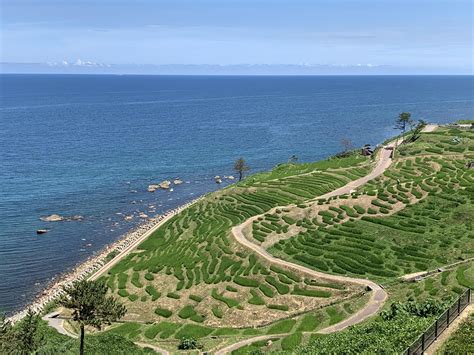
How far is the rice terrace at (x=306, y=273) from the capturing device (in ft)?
162

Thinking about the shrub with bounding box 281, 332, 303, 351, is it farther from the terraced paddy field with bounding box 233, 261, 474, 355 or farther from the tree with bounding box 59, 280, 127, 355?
the tree with bounding box 59, 280, 127, 355

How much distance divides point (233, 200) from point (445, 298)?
61223 millimetres

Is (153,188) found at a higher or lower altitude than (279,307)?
lower

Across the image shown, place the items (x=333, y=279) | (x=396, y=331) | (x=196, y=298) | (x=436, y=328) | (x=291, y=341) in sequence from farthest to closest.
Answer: (x=196, y=298), (x=333, y=279), (x=291, y=341), (x=396, y=331), (x=436, y=328)

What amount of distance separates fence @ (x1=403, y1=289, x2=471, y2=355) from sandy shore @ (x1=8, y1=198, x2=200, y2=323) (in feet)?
198

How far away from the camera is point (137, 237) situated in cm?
10388

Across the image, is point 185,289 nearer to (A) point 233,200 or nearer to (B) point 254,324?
(B) point 254,324

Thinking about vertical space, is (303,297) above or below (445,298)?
below

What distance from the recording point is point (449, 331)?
109ft

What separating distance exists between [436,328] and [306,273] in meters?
31.0

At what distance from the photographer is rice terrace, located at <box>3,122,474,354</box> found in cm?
4925

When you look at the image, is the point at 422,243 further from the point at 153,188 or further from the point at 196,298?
the point at 153,188

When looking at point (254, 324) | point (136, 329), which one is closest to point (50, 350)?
point (136, 329)

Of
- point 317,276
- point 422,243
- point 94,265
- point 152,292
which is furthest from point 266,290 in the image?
point 94,265
